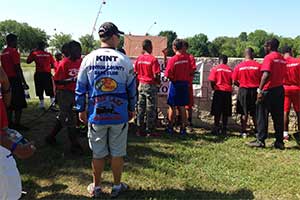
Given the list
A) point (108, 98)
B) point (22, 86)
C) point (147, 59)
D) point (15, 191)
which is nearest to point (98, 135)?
point (108, 98)

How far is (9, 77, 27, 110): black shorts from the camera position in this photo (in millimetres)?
8117

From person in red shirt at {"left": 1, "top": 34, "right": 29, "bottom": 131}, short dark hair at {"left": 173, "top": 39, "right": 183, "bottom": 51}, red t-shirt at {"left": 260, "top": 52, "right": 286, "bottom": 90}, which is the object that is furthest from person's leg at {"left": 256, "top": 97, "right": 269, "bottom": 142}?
person in red shirt at {"left": 1, "top": 34, "right": 29, "bottom": 131}

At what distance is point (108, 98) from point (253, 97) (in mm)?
4458

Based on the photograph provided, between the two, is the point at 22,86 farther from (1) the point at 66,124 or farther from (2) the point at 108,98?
(2) the point at 108,98

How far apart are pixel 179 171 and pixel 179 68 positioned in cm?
284

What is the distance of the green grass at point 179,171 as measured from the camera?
5035 mm

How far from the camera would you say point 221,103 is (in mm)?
8672

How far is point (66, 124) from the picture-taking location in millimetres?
6344

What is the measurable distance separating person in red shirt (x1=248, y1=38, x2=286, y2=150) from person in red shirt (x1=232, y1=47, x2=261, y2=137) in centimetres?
77

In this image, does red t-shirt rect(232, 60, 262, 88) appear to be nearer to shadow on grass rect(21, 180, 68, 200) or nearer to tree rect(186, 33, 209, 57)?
shadow on grass rect(21, 180, 68, 200)

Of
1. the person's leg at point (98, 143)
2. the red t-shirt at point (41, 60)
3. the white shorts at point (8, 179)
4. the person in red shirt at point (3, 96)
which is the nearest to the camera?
the white shorts at point (8, 179)

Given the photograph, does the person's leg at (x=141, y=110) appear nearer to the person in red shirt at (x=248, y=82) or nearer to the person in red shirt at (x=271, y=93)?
the person in red shirt at (x=248, y=82)

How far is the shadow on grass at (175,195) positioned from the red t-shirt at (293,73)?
Result: 3.74 metres

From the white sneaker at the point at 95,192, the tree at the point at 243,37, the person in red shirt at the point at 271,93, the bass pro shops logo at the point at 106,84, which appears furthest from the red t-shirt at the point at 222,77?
the tree at the point at 243,37
